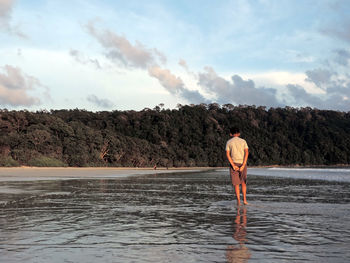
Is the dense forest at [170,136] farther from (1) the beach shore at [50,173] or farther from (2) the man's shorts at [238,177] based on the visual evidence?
(2) the man's shorts at [238,177]

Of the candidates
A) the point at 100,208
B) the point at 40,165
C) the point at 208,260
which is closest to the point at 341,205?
the point at 100,208

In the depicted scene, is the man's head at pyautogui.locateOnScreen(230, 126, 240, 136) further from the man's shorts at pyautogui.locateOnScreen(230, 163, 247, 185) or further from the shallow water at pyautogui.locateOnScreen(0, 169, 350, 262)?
the shallow water at pyautogui.locateOnScreen(0, 169, 350, 262)

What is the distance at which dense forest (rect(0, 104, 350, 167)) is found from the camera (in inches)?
1871

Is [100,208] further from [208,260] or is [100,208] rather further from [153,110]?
[153,110]

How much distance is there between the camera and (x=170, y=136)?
260 feet

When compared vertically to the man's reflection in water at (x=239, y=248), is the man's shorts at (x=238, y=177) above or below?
above

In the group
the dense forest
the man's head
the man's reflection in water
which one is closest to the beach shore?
the dense forest

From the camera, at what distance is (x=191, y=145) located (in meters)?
79.7

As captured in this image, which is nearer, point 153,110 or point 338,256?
point 338,256

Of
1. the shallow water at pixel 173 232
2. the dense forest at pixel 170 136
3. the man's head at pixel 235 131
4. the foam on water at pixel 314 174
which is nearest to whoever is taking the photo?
the shallow water at pixel 173 232

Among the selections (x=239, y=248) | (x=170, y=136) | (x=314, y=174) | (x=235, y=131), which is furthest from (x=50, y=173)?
(x=170, y=136)

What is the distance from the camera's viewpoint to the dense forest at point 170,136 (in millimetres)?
47531

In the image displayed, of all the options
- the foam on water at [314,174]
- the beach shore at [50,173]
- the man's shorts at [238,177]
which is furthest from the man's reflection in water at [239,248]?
the foam on water at [314,174]

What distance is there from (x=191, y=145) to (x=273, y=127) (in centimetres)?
2760
